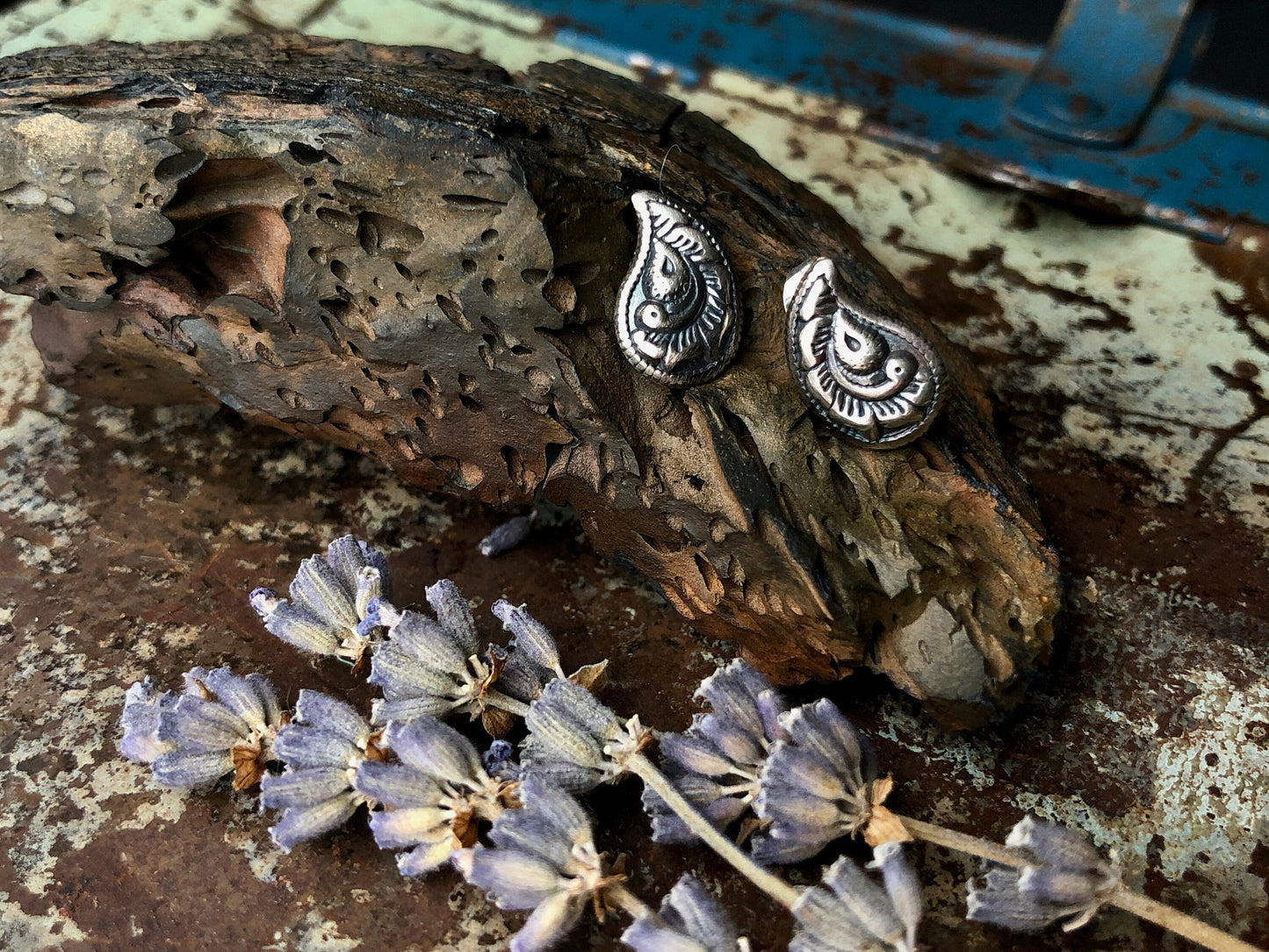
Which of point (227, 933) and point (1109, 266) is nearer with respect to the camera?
point (227, 933)

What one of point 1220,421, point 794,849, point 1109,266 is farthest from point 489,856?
point 1109,266

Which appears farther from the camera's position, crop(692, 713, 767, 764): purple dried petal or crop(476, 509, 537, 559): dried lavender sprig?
crop(476, 509, 537, 559): dried lavender sprig

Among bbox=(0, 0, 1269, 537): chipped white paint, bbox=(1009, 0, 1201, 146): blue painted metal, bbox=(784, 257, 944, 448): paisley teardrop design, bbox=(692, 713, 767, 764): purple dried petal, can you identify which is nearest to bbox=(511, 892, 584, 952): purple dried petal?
bbox=(692, 713, 767, 764): purple dried petal

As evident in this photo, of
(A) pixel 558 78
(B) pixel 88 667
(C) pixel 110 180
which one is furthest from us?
(A) pixel 558 78

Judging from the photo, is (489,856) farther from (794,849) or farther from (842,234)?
(842,234)

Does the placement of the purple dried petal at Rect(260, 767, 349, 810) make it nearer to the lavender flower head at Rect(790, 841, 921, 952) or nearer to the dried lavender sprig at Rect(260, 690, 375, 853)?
the dried lavender sprig at Rect(260, 690, 375, 853)

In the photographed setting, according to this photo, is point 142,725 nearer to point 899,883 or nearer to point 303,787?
point 303,787

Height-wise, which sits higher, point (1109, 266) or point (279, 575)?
point (1109, 266)

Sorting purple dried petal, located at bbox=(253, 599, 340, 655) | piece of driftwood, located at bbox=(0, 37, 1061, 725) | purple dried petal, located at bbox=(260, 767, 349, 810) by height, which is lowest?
purple dried petal, located at bbox=(260, 767, 349, 810)

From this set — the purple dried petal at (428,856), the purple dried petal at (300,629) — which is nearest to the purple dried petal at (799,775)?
the purple dried petal at (428,856)
